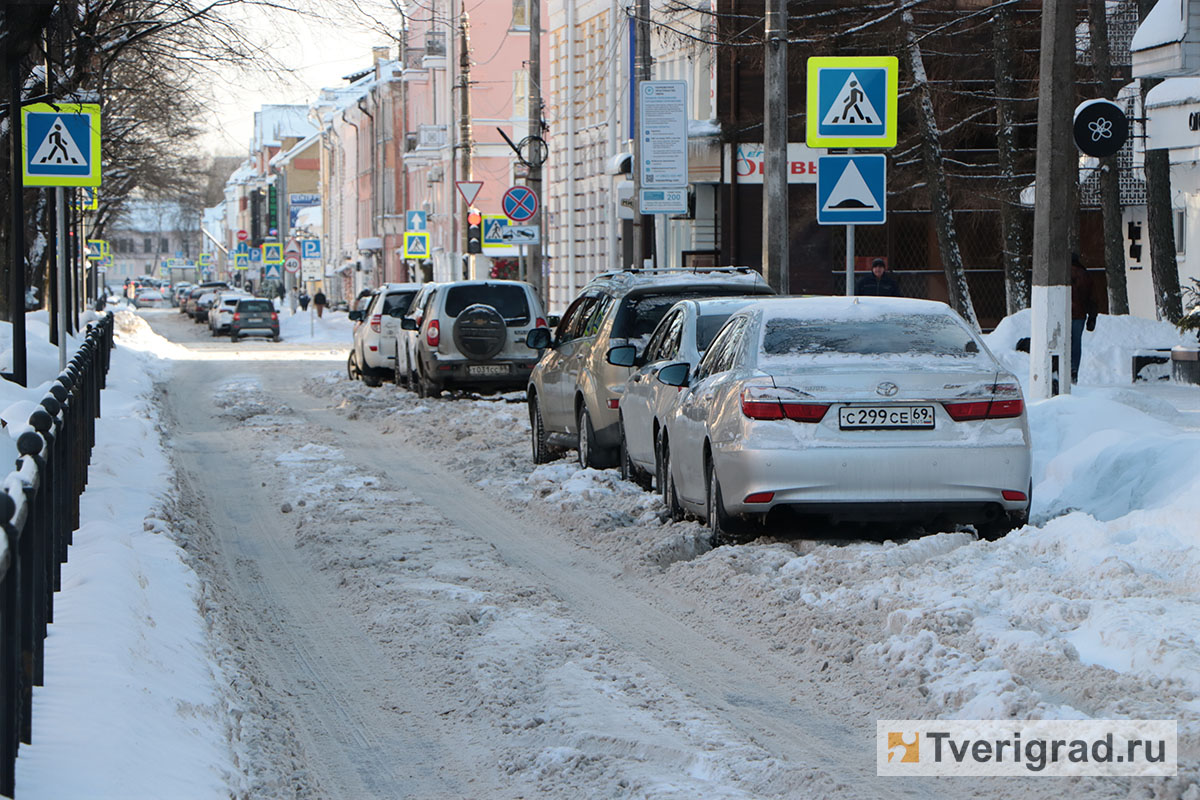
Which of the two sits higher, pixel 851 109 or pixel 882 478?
pixel 851 109

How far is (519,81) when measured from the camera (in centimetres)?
6056

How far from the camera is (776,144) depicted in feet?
60.2

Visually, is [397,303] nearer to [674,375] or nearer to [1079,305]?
[1079,305]

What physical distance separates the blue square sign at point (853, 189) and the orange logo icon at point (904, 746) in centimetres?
906

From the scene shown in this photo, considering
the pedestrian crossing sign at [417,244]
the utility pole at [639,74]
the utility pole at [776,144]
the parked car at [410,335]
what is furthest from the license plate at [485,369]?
the pedestrian crossing sign at [417,244]

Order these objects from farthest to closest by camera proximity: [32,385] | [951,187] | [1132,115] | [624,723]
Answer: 1. [951,187]
2. [1132,115]
3. [32,385]
4. [624,723]

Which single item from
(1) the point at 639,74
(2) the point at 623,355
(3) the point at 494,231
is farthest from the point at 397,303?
(2) the point at 623,355

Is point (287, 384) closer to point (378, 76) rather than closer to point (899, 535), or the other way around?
point (899, 535)

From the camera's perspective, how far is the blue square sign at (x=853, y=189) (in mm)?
14688

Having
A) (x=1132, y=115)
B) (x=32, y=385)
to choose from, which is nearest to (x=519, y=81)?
(x=1132, y=115)

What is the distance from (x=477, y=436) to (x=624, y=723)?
12365 mm

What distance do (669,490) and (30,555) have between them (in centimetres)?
661

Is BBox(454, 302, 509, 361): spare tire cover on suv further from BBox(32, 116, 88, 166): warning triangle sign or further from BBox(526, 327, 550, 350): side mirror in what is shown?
BBox(526, 327, 550, 350): side mirror

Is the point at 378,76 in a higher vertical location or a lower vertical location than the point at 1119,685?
higher
